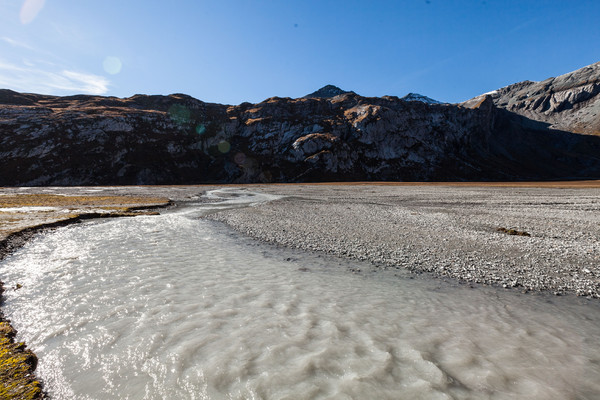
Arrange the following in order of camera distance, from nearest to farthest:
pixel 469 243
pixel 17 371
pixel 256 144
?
pixel 17 371 < pixel 469 243 < pixel 256 144

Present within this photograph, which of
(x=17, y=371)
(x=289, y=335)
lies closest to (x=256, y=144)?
(x=289, y=335)

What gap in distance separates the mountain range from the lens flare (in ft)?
1.93

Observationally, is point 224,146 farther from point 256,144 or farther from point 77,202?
point 77,202

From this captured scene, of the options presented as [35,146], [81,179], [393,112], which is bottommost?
[81,179]

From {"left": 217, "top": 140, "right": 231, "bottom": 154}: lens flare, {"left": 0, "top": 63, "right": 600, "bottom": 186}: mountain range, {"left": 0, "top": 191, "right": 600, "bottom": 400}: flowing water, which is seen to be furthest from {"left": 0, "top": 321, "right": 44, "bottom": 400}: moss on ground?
{"left": 217, "top": 140, "right": 231, "bottom": 154}: lens flare

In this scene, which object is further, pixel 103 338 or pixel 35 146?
pixel 35 146

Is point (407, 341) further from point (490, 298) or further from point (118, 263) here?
point (118, 263)

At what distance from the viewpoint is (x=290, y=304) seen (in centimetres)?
928

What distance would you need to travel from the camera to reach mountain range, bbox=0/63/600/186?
127m

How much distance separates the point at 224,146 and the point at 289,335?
6454 inches

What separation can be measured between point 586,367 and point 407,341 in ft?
12.2

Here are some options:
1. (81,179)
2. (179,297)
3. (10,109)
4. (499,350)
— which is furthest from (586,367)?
(10,109)

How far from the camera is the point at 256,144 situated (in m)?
160

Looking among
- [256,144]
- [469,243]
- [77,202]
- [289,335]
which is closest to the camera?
[289,335]
